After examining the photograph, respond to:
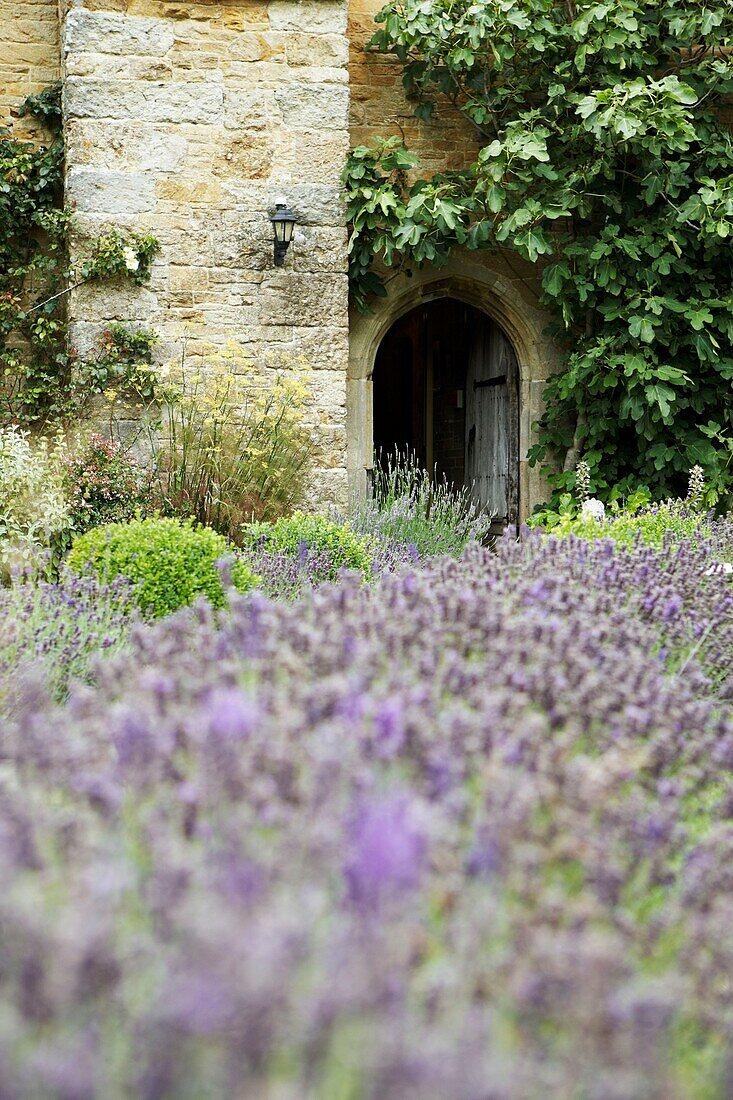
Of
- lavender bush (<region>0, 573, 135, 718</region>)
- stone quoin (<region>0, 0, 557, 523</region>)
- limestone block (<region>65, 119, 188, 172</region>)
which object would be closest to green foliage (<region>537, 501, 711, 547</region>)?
lavender bush (<region>0, 573, 135, 718</region>)

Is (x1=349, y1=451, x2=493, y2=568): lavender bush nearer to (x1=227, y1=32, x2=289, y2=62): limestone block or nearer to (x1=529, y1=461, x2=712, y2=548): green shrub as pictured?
(x1=529, y1=461, x2=712, y2=548): green shrub

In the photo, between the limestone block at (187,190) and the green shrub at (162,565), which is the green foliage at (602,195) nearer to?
the limestone block at (187,190)

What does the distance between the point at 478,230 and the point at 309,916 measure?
7.08m

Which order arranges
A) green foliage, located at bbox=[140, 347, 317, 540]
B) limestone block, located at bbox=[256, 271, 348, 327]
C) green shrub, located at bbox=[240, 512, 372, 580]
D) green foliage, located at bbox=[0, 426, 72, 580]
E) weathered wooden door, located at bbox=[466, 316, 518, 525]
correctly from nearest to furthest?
1. green shrub, located at bbox=[240, 512, 372, 580]
2. green foliage, located at bbox=[0, 426, 72, 580]
3. green foliage, located at bbox=[140, 347, 317, 540]
4. limestone block, located at bbox=[256, 271, 348, 327]
5. weathered wooden door, located at bbox=[466, 316, 518, 525]

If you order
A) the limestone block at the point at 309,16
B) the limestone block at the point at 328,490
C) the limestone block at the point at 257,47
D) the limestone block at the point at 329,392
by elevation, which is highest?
the limestone block at the point at 309,16

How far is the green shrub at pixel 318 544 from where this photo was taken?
5.54 m

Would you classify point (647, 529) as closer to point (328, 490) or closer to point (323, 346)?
point (328, 490)

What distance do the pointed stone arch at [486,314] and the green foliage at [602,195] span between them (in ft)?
0.89

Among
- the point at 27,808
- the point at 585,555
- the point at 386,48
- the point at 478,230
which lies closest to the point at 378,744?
the point at 27,808

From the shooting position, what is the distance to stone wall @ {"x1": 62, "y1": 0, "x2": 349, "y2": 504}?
6988 millimetres

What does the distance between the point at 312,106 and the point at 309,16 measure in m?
0.58

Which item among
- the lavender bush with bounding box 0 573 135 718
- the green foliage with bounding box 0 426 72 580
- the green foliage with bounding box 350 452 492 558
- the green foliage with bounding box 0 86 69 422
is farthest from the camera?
the green foliage with bounding box 0 86 69 422

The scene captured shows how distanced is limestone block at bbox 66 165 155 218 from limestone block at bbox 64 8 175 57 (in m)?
0.76

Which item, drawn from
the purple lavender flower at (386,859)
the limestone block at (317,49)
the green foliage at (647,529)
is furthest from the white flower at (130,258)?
the purple lavender flower at (386,859)
